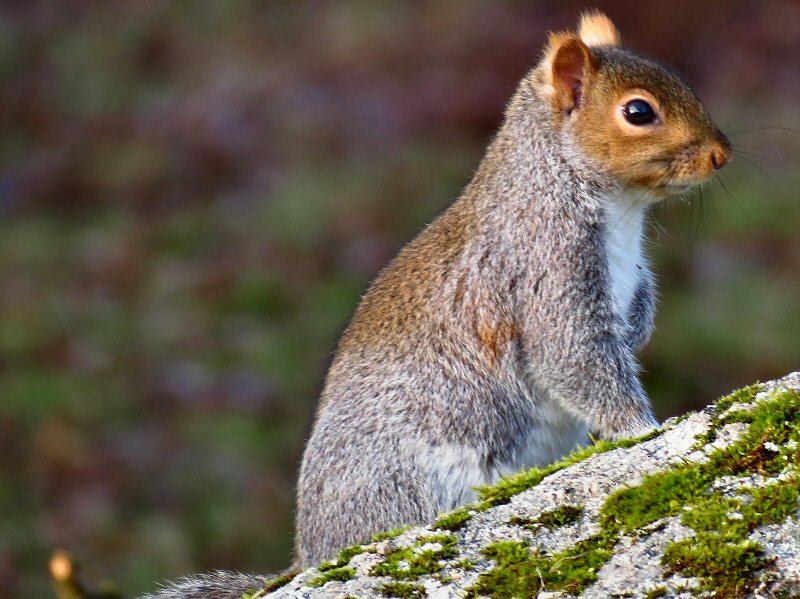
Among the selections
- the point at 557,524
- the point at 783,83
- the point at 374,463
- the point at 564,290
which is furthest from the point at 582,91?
the point at 783,83

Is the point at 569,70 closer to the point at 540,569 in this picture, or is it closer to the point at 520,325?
the point at 520,325

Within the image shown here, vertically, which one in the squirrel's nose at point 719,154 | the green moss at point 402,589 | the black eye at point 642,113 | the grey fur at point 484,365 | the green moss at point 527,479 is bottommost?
the green moss at point 402,589

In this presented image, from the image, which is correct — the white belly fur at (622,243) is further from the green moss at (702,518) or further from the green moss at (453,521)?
the green moss at (453,521)

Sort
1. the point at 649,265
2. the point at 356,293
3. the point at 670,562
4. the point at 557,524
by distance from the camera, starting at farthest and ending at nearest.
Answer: the point at 356,293 → the point at 649,265 → the point at 557,524 → the point at 670,562

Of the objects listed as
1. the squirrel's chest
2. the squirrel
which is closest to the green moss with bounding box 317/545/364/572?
the squirrel

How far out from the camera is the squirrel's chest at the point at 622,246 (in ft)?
15.8

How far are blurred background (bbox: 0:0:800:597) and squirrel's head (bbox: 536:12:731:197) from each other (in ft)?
2.54

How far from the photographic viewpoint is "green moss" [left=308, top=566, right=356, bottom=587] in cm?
315

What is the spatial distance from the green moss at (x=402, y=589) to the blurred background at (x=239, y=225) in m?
2.76

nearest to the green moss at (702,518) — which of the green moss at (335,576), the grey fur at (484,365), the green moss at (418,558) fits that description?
the green moss at (418,558)

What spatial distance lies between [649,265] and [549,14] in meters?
10.0

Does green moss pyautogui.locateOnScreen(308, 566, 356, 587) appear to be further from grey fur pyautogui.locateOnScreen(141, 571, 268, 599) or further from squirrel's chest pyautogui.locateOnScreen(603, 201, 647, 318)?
squirrel's chest pyautogui.locateOnScreen(603, 201, 647, 318)

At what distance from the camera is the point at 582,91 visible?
4.83 metres

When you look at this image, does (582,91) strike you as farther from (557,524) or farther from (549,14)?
(549,14)
